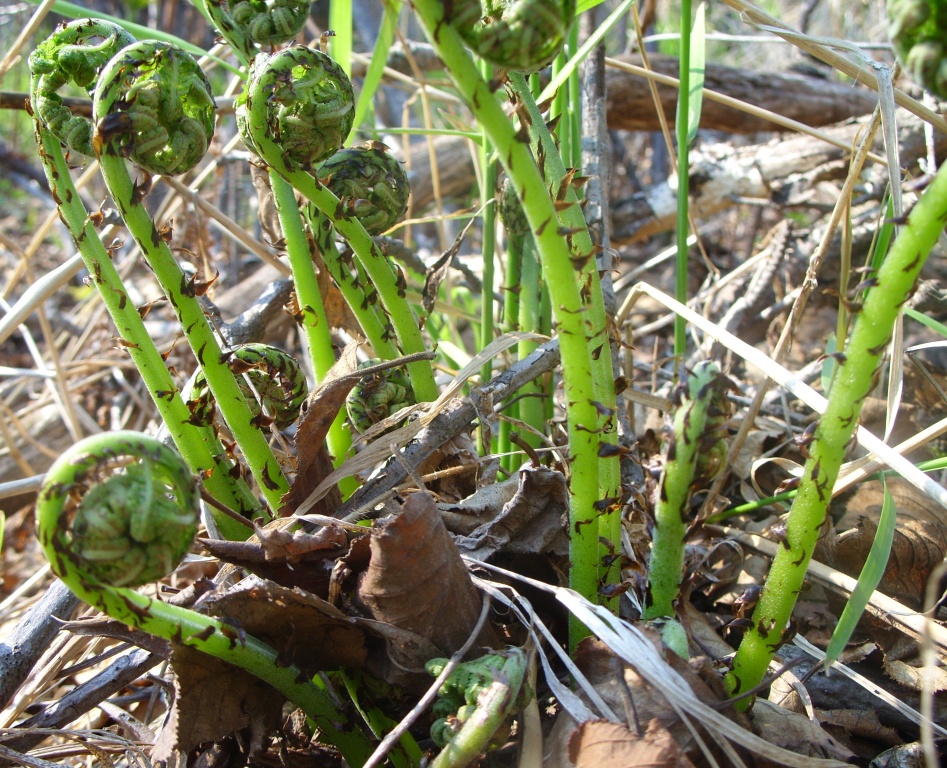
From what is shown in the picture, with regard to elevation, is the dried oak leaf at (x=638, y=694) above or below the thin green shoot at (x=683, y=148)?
below

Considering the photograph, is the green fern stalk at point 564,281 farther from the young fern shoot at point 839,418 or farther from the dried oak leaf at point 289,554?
the dried oak leaf at point 289,554

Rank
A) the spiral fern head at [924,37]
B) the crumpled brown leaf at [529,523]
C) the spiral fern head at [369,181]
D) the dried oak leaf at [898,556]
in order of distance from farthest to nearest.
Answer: the dried oak leaf at [898,556] → the spiral fern head at [369,181] → the crumpled brown leaf at [529,523] → the spiral fern head at [924,37]

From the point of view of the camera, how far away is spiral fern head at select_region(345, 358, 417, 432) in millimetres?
1357

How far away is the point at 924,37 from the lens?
0.66m

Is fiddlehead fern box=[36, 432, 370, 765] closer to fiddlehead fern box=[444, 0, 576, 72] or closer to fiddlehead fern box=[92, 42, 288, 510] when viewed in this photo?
fiddlehead fern box=[92, 42, 288, 510]

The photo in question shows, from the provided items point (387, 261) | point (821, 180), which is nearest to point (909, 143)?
point (821, 180)

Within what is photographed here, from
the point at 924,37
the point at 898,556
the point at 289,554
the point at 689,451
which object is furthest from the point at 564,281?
the point at 898,556

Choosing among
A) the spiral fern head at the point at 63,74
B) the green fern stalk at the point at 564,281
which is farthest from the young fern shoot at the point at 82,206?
the green fern stalk at the point at 564,281

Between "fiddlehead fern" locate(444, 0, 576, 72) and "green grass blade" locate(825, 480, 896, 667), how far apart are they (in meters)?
0.69

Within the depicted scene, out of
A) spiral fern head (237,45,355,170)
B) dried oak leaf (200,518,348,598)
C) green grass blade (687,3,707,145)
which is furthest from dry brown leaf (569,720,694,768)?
green grass blade (687,3,707,145)

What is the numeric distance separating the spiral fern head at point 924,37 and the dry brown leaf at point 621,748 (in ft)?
2.13

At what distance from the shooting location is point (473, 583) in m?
1.01

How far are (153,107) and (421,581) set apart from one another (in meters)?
0.63

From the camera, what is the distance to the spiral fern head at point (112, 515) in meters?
0.74
